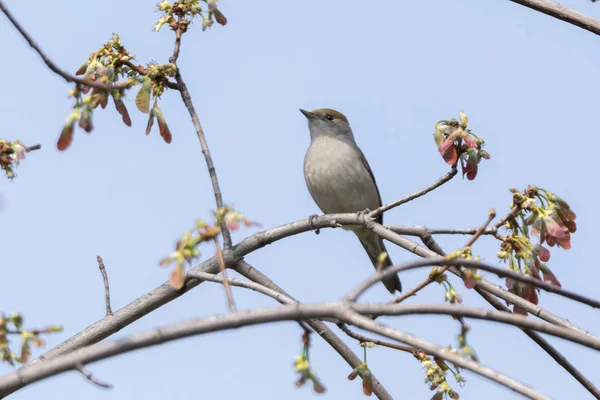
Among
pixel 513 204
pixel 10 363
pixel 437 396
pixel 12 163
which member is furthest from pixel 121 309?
pixel 513 204

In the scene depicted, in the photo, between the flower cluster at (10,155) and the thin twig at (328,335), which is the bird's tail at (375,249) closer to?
the thin twig at (328,335)

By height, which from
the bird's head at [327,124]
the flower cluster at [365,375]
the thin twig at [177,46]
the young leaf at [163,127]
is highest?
the bird's head at [327,124]

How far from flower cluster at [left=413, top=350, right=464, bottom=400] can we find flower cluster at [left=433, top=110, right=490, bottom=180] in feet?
3.35

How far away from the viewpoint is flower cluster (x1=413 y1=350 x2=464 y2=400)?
14.4ft

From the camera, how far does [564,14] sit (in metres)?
4.09

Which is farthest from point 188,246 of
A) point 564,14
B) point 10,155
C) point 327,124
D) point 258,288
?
point 327,124

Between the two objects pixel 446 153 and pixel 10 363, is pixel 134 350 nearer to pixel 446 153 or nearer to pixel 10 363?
pixel 10 363

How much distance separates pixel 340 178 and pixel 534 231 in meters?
4.96

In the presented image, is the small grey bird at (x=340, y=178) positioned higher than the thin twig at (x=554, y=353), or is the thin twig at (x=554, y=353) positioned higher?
the small grey bird at (x=340, y=178)

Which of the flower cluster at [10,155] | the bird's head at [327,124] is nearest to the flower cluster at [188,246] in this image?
the flower cluster at [10,155]

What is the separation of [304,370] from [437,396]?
5.36 feet

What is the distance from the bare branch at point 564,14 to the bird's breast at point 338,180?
5.18 m

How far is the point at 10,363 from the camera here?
343cm

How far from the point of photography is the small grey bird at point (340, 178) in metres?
9.35
